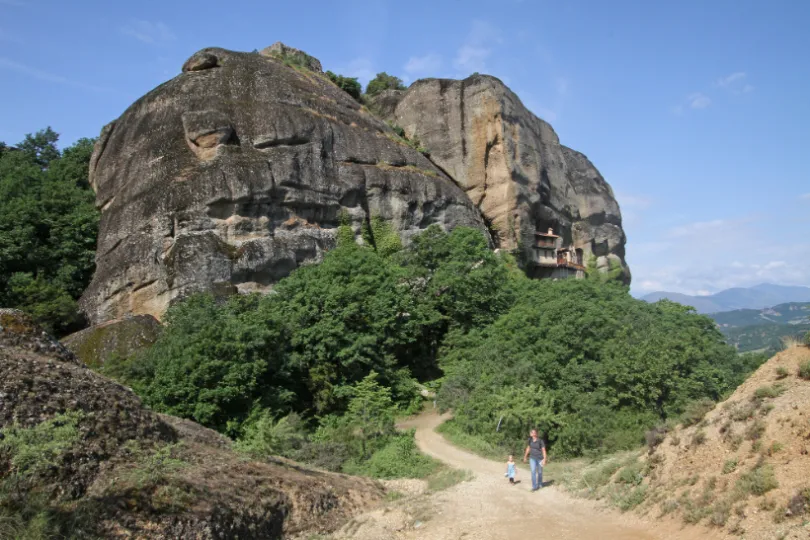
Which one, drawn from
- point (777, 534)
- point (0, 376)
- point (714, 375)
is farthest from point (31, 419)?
point (714, 375)

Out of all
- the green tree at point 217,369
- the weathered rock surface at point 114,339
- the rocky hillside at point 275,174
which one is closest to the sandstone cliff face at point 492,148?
the rocky hillside at point 275,174

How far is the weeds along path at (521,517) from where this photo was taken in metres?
10.3

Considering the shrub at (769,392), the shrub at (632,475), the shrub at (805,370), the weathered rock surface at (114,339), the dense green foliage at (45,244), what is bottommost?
the shrub at (632,475)

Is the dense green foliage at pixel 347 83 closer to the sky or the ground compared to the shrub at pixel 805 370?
closer to the sky

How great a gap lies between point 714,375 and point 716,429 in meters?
10.7

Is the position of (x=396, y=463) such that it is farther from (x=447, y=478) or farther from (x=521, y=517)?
(x=521, y=517)

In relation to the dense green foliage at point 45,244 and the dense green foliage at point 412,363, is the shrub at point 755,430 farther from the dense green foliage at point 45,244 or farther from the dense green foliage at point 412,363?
the dense green foliage at point 45,244

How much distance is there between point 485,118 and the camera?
42.6 metres

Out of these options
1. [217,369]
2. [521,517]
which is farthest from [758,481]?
[217,369]

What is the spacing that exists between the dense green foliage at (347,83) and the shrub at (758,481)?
4331 centimetres

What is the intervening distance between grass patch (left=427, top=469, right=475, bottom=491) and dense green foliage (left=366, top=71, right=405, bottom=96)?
42290 millimetres

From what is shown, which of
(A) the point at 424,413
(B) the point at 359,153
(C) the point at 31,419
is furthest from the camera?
(B) the point at 359,153

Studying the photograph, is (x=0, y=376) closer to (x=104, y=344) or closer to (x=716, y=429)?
(x=716, y=429)

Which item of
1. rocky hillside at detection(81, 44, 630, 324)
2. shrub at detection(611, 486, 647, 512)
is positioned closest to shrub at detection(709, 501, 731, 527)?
shrub at detection(611, 486, 647, 512)
